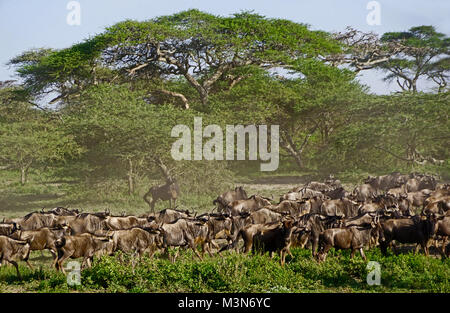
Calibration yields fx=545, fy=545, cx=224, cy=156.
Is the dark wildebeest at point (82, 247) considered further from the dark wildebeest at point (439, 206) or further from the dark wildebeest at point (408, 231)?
the dark wildebeest at point (439, 206)

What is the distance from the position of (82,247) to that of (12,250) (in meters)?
1.52

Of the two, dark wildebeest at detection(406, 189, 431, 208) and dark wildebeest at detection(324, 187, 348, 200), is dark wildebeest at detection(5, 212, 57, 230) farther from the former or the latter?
dark wildebeest at detection(406, 189, 431, 208)

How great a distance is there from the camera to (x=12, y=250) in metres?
12.0

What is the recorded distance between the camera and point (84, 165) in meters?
26.7

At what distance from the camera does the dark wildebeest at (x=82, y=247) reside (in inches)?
470

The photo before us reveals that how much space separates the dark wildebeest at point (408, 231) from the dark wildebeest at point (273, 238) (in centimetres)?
225

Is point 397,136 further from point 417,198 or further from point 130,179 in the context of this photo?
point 130,179

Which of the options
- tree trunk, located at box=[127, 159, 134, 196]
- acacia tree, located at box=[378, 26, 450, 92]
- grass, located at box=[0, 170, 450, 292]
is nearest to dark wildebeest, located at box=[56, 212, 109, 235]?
grass, located at box=[0, 170, 450, 292]

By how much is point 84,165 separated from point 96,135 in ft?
6.07

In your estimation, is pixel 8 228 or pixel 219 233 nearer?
pixel 8 228

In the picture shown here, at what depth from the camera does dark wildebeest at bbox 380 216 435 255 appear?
12812 millimetres

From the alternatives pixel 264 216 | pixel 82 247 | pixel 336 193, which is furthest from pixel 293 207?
pixel 82 247

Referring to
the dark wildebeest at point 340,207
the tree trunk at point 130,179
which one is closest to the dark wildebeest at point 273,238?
the dark wildebeest at point 340,207
